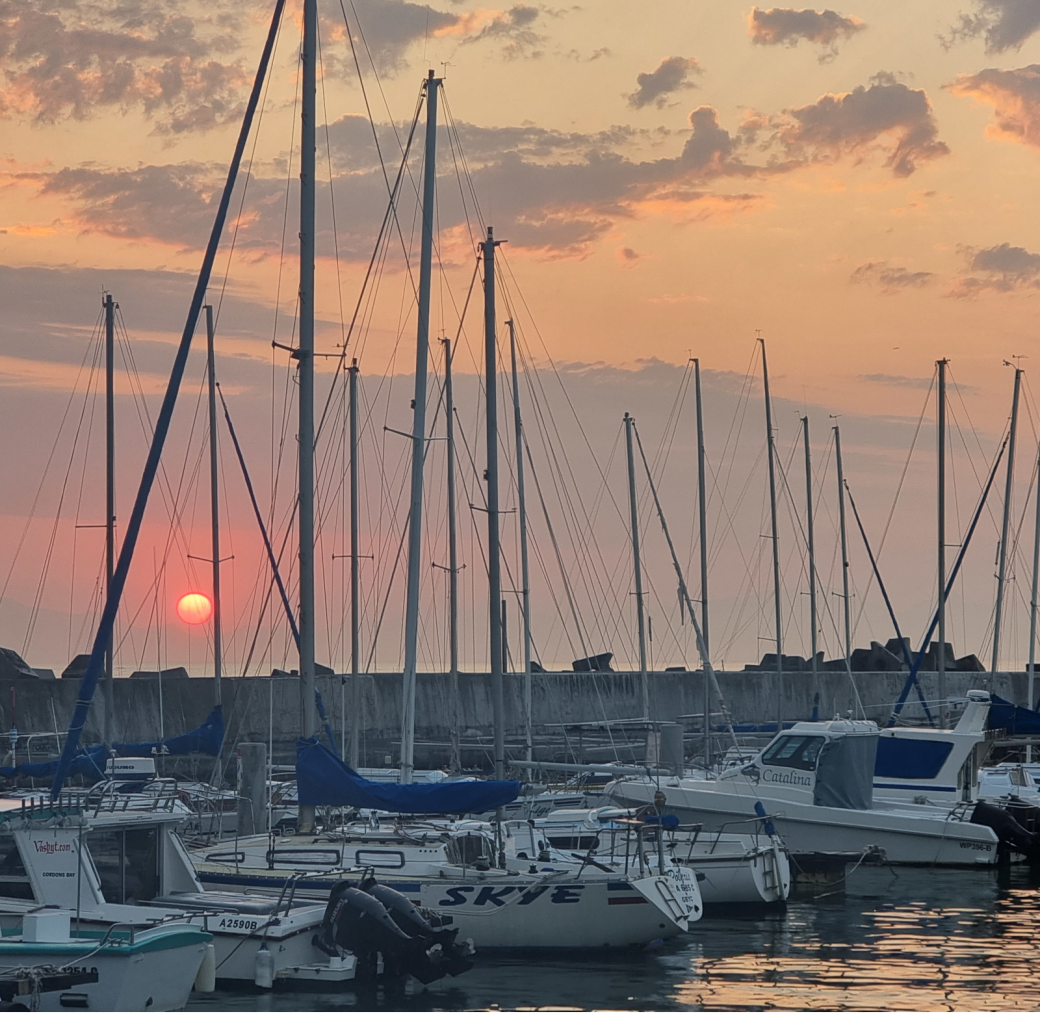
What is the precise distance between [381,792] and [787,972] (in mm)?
5606

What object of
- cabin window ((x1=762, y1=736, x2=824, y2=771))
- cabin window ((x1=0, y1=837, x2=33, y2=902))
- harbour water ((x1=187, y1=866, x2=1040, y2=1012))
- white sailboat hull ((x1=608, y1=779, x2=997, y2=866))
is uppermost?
cabin window ((x1=762, y1=736, x2=824, y2=771))

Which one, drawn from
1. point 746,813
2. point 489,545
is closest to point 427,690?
point 746,813

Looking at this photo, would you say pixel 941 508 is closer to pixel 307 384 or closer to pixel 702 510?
pixel 702 510

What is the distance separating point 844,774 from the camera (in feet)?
90.6

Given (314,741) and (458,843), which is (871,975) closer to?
(458,843)

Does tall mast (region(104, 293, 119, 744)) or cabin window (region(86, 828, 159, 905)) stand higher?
tall mast (region(104, 293, 119, 744))

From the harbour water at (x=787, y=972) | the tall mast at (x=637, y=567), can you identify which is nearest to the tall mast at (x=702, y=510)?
the tall mast at (x=637, y=567)

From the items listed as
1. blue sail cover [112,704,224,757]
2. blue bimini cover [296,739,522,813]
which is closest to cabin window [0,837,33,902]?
blue bimini cover [296,739,522,813]

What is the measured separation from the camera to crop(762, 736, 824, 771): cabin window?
91.2ft

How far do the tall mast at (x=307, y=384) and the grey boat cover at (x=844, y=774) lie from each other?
1105 cm

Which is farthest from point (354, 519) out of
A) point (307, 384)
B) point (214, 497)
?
point (307, 384)

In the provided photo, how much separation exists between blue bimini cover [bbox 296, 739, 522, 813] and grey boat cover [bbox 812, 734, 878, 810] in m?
10.2

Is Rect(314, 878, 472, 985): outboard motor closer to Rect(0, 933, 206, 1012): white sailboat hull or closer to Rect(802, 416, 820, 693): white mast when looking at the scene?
Rect(0, 933, 206, 1012): white sailboat hull

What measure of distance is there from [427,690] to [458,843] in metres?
25.2
